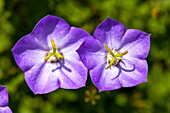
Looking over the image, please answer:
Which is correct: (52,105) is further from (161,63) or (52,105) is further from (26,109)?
(161,63)

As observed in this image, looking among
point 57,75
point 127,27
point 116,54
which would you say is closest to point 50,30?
point 57,75

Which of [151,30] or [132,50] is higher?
[132,50]

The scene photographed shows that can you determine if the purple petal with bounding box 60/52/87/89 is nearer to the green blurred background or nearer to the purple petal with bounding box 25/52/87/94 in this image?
the purple petal with bounding box 25/52/87/94

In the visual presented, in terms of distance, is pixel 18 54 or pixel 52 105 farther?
pixel 52 105

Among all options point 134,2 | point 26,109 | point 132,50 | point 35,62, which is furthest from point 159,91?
point 35,62

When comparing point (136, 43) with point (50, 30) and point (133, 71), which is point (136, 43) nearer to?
point (133, 71)

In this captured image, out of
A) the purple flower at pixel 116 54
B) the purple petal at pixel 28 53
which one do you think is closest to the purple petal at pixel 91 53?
the purple flower at pixel 116 54

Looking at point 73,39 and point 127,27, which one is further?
point 127,27
